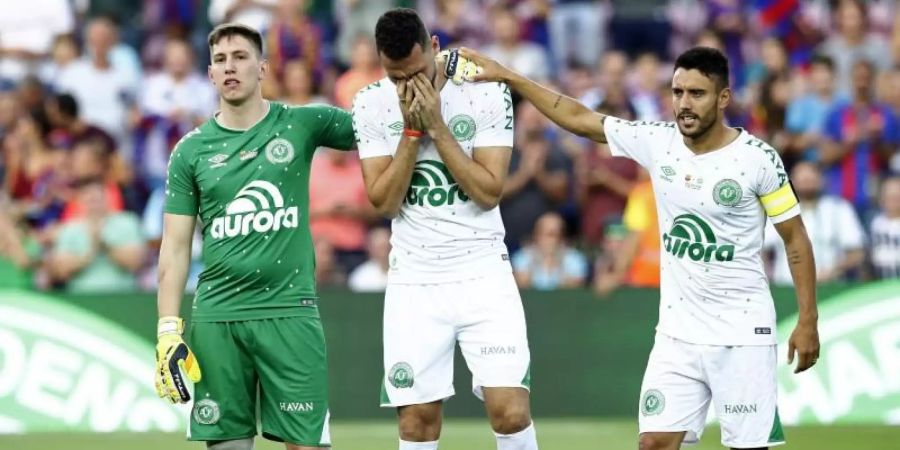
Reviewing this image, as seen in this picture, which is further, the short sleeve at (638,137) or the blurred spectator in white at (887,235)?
the blurred spectator in white at (887,235)

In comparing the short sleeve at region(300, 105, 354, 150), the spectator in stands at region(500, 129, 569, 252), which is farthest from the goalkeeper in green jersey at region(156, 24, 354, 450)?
the spectator in stands at region(500, 129, 569, 252)

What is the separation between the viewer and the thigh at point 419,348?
26.9 ft

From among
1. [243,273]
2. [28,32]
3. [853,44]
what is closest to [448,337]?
[243,273]

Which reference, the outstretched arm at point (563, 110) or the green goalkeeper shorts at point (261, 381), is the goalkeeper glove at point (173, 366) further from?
the outstretched arm at point (563, 110)

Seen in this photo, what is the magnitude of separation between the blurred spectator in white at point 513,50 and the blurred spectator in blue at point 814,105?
8.09 ft

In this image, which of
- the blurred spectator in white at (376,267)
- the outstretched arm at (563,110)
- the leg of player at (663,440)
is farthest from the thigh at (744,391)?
the blurred spectator in white at (376,267)

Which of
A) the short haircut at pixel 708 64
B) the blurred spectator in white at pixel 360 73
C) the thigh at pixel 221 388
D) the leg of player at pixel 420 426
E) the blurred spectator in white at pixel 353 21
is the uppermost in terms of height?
the blurred spectator in white at pixel 353 21

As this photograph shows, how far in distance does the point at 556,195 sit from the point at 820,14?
4.46m

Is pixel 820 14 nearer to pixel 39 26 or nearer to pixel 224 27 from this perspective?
pixel 39 26

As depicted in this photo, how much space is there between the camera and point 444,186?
8.17m

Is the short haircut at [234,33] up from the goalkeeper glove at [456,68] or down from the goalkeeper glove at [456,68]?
up

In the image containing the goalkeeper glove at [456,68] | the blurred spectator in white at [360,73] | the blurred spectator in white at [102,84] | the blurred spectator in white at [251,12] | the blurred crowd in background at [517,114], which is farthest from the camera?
the blurred spectator in white at [251,12]

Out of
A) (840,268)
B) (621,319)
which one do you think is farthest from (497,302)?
(840,268)

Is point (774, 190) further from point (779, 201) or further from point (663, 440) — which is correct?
point (663, 440)
